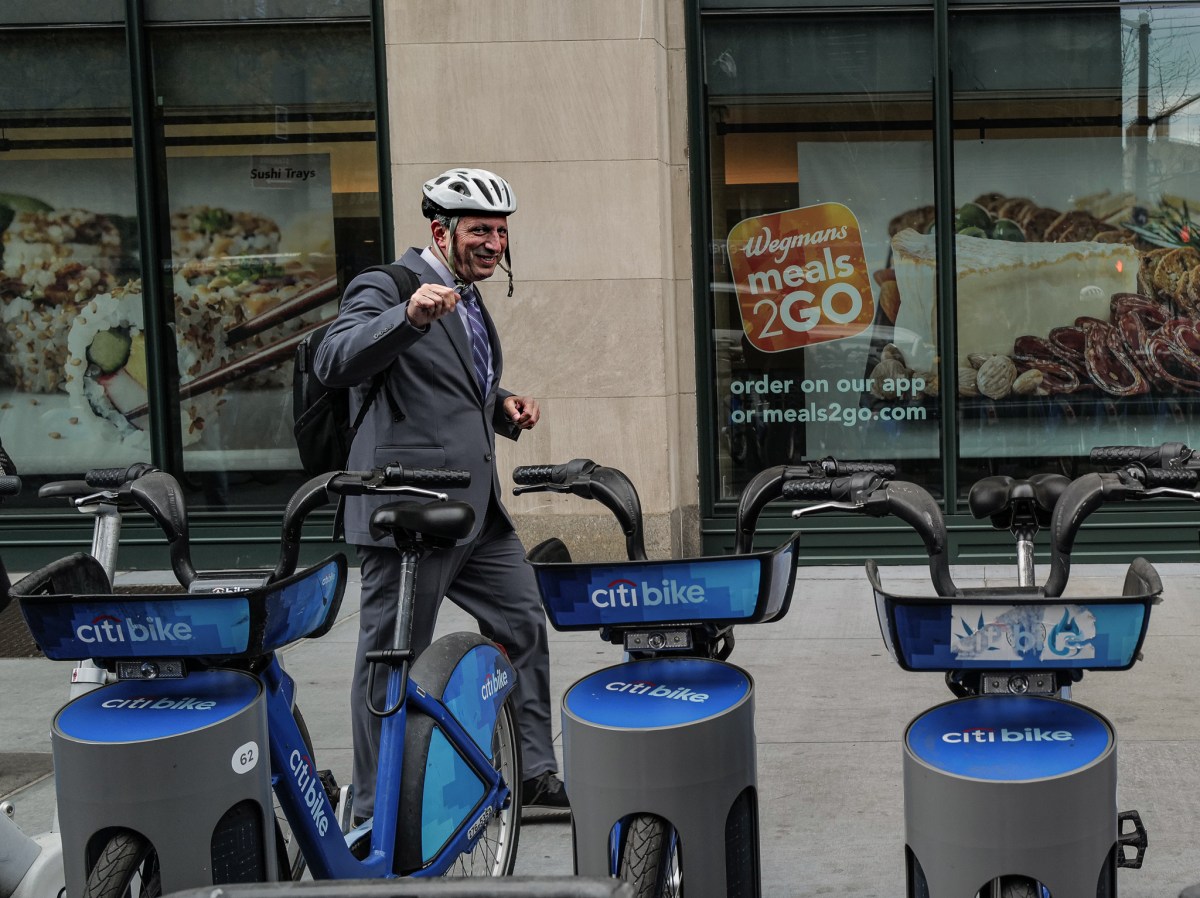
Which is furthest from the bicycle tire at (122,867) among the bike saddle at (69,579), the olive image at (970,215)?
the olive image at (970,215)

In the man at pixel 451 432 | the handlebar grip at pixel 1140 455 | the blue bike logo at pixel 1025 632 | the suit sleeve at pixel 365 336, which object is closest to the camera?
the blue bike logo at pixel 1025 632

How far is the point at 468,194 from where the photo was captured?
4215 mm

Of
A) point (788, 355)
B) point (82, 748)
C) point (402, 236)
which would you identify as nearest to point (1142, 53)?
point (788, 355)

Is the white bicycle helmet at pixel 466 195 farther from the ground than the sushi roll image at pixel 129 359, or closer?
farther from the ground

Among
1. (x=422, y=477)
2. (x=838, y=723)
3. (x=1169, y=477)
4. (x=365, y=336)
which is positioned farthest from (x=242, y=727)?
(x=838, y=723)

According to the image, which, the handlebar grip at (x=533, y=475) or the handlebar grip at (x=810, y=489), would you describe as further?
the handlebar grip at (x=533, y=475)

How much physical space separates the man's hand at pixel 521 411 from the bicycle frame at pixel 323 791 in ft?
3.86

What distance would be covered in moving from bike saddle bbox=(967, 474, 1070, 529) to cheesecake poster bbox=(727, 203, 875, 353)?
19.3ft

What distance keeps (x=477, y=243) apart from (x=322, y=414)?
27.3 inches

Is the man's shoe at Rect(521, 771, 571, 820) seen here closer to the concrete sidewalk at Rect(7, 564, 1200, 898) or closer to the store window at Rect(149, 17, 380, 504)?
the concrete sidewalk at Rect(7, 564, 1200, 898)

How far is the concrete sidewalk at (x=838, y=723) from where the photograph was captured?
4.31 m

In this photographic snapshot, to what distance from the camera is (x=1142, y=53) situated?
29.1 feet

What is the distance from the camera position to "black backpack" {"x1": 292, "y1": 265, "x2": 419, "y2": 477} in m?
4.34

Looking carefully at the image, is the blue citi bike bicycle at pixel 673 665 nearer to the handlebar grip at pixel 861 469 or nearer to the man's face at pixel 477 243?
the handlebar grip at pixel 861 469
